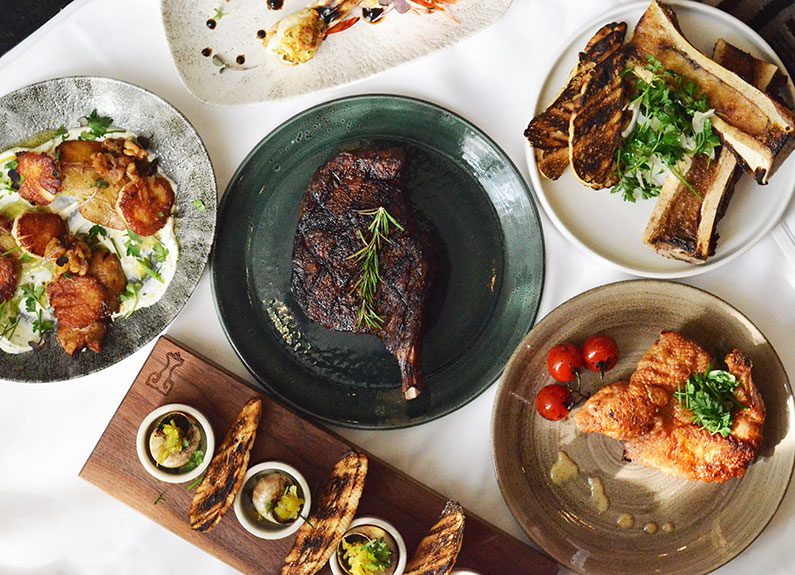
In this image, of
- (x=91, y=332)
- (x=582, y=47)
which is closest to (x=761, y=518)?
(x=582, y=47)

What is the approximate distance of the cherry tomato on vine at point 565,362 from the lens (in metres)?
2.00

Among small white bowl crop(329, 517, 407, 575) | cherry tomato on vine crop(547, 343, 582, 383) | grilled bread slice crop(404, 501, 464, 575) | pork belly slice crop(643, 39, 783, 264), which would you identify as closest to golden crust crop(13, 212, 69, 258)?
small white bowl crop(329, 517, 407, 575)

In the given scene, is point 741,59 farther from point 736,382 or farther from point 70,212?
point 70,212

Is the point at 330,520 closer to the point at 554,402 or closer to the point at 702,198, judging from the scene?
the point at 554,402

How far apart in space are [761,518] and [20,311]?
2.45 metres

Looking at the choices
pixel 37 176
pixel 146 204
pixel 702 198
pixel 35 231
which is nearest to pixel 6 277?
pixel 35 231

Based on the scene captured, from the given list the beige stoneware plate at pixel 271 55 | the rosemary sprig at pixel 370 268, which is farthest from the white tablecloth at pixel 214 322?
the rosemary sprig at pixel 370 268

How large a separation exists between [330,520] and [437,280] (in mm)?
813

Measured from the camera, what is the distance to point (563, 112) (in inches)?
75.0

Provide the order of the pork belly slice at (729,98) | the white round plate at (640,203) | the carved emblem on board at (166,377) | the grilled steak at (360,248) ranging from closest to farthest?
the pork belly slice at (729,98), the white round plate at (640,203), the grilled steak at (360,248), the carved emblem on board at (166,377)

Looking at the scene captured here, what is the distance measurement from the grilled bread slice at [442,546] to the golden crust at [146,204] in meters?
1.28

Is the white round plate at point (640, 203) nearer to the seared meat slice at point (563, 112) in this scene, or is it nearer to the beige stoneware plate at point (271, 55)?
the seared meat slice at point (563, 112)

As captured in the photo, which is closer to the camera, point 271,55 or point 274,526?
point 274,526

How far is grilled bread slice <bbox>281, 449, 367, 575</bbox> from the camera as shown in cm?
193
